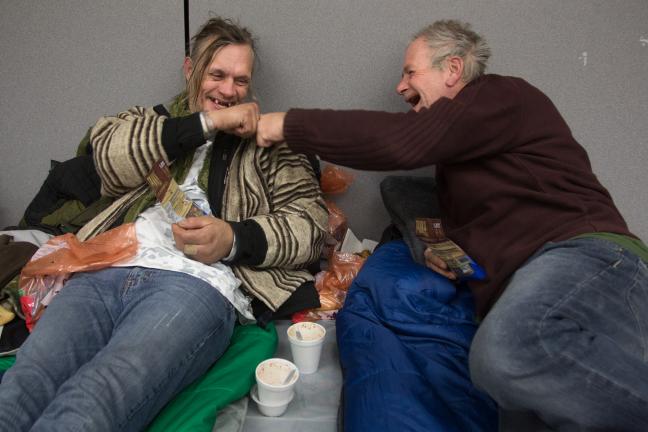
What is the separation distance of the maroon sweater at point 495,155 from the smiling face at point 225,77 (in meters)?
0.31

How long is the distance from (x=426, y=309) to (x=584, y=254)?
0.44 metres

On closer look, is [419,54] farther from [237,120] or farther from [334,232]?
[334,232]

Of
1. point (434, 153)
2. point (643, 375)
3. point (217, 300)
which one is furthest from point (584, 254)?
point (217, 300)

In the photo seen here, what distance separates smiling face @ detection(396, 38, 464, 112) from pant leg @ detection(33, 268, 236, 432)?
0.80 m

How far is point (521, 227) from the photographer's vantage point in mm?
1077

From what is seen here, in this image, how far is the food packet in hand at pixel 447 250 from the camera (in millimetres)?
1149

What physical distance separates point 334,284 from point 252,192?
451 mm

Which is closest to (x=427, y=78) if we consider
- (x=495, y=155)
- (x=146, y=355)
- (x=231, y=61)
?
(x=495, y=155)

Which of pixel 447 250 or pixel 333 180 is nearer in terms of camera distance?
pixel 447 250

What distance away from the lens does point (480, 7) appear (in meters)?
1.66

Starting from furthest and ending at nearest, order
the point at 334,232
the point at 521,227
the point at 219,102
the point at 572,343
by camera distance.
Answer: the point at 334,232 → the point at 219,102 → the point at 521,227 → the point at 572,343

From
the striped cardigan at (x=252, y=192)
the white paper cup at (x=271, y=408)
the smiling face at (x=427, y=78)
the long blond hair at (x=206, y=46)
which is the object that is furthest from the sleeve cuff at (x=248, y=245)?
the smiling face at (x=427, y=78)

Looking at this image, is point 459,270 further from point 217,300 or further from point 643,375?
point 217,300

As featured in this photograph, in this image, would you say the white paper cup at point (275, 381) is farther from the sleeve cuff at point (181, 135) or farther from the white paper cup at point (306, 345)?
the sleeve cuff at point (181, 135)
